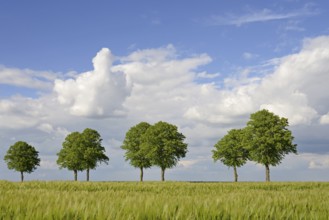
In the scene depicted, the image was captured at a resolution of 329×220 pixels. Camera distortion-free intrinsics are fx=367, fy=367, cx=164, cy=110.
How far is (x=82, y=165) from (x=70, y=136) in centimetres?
804

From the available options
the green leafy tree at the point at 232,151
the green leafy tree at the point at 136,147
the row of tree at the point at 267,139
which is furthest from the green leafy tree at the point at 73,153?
the row of tree at the point at 267,139

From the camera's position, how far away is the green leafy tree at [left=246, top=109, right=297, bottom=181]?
6172cm

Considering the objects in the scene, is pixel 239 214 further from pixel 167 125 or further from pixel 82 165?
pixel 82 165

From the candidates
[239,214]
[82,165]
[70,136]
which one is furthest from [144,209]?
[70,136]

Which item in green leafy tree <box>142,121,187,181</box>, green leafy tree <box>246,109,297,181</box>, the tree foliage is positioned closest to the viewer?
green leafy tree <box>246,109,297,181</box>

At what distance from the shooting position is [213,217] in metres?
5.52

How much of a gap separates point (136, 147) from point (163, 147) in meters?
9.03

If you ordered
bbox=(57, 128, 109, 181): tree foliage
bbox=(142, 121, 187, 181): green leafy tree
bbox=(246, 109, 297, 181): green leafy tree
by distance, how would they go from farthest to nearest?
bbox=(57, 128, 109, 181): tree foliage → bbox=(142, 121, 187, 181): green leafy tree → bbox=(246, 109, 297, 181): green leafy tree

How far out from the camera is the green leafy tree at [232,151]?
73125 mm

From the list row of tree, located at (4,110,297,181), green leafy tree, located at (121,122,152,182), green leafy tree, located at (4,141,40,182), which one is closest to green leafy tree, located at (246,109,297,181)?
row of tree, located at (4,110,297,181)

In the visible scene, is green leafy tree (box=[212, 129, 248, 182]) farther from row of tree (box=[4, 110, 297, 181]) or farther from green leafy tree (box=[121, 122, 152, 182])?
green leafy tree (box=[121, 122, 152, 182])

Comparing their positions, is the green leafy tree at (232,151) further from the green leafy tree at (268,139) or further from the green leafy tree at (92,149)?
the green leafy tree at (92,149)

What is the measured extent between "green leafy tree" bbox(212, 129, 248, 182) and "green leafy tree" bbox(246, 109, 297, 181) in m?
8.55

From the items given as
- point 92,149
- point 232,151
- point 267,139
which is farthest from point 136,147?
point 267,139
